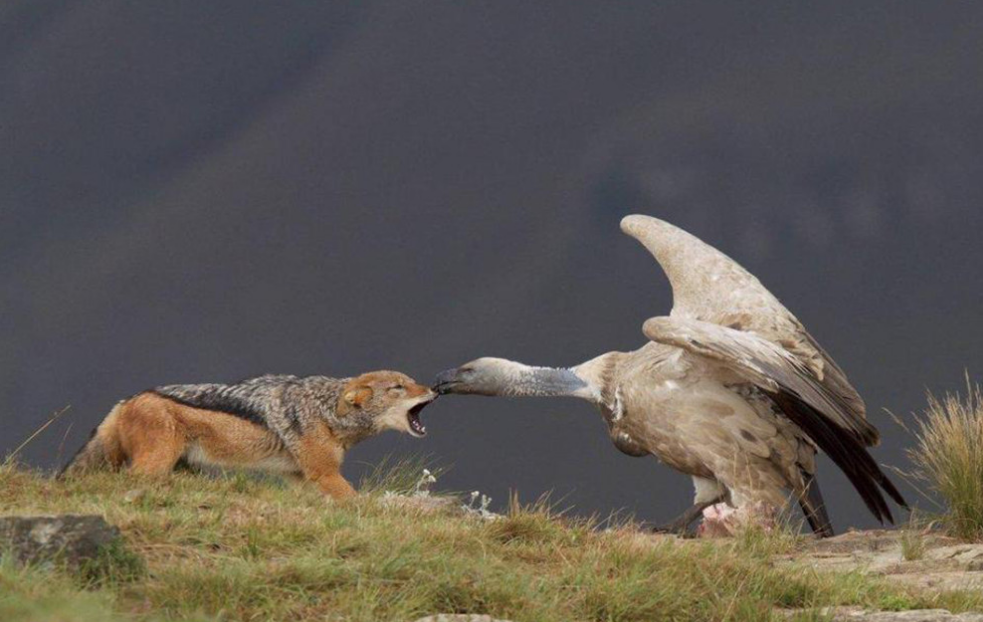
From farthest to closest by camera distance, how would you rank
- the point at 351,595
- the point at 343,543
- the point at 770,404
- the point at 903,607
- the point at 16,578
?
the point at 770,404 → the point at 903,607 → the point at 343,543 → the point at 351,595 → the point at 16,578

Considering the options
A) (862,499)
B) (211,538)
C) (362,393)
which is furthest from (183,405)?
(862,499)

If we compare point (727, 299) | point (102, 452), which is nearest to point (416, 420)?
point (102, 452)

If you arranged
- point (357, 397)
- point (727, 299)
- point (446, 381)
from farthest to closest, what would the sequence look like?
1. point (727, 299)
2. point (446, 381)
3. point (357, 397)

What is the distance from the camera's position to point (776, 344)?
41.7 ft

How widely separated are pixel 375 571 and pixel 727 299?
7662mm

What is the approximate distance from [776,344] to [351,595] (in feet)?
23.0

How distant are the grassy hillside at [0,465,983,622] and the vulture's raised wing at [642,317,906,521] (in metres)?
2.27

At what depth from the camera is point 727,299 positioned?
13875 millimetres

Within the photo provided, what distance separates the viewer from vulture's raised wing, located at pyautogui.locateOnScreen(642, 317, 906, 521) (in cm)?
1140

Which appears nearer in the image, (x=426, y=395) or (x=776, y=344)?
(x=426, y=395)

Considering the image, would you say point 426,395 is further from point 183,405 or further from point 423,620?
point 423,620

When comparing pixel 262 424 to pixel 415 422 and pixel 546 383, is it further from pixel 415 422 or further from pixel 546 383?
pixel 546 383

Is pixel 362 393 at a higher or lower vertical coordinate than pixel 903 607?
higher

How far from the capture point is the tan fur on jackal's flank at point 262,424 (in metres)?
10.1
